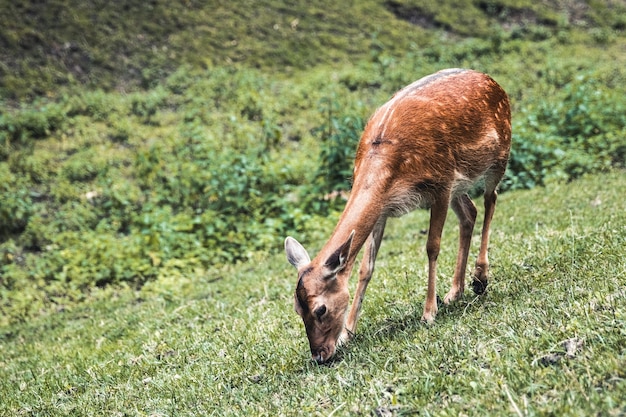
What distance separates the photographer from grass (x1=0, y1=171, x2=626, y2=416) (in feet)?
10.6

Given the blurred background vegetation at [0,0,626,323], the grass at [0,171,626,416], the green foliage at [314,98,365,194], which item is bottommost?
the blurred background vegetation at [0,0,626,323]

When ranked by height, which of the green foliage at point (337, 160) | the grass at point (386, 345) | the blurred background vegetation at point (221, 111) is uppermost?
the grass at point (386, 345)

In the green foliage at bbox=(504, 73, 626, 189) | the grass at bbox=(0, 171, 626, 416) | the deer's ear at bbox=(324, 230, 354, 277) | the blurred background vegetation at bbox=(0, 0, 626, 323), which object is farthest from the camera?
the green foliage at bbox=(504, 73, 626, 189)

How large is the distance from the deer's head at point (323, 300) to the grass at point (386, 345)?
0.17m

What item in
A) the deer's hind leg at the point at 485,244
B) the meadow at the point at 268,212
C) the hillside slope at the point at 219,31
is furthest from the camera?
the hillside slope at the point at 219,31

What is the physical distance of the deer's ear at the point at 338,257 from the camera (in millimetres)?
4387

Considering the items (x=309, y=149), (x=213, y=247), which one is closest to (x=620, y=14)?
(x=309, y=149)

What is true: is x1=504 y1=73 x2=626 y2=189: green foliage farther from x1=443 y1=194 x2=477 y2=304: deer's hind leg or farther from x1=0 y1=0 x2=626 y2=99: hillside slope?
x1=0 y1=0 x2=626 y2=99: hillside slope

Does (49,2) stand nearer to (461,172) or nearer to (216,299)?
(216,299)

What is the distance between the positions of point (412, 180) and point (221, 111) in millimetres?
11277

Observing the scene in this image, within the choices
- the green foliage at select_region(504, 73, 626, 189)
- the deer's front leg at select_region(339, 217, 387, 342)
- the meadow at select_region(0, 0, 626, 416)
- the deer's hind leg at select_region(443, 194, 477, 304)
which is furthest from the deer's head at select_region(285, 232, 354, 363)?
the green foliage at select_region(504, 73, 626, 189)

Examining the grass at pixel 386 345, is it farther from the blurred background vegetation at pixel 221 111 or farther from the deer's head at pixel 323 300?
the blurred background vegetation at pixel 221 111

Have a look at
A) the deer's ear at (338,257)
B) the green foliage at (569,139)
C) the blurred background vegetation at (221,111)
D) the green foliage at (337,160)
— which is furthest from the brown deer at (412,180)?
the green foliage at (569,139)

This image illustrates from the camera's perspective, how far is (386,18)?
21.5 metres
